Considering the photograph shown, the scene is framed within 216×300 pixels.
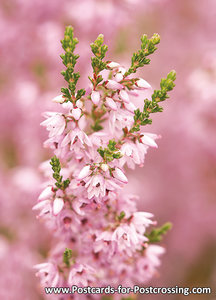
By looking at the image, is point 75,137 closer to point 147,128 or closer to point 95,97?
point 95,97

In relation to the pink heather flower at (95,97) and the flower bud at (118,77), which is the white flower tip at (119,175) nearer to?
the pink heather flower at (95,97)

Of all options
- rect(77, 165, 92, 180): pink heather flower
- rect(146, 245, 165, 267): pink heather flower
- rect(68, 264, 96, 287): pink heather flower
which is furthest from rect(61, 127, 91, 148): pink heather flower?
rect(146, 245, 165, 267): pink heather flower

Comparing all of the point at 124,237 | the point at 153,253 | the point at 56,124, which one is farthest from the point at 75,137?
the point at 153,253

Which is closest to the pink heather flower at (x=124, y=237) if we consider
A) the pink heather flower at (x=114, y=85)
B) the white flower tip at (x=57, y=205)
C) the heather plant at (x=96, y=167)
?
the heather plant at (x=96, y=167)

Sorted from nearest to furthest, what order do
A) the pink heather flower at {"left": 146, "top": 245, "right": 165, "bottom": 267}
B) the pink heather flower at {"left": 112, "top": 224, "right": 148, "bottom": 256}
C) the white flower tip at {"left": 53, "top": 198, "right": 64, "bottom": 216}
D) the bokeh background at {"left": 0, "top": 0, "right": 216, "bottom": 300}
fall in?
the white flower tip at {"left": 53, "top": 198, "right": 64, "bottom": 216}, the pink heather flower at {"left": 112, "top": 224, "right": 148, "bottom": 256}, the pink heather flower at {"left": 146, "top": 245, "right": 165, "bottom": 267}, the bokeh background at {"left": 0, "top": 0, "right": 216, "bottom": 300}

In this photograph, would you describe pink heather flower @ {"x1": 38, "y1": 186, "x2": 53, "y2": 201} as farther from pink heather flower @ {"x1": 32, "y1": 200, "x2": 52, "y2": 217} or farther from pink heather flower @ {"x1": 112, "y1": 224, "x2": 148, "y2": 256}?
pink heather flower @ {"x1": 112, "y1": 224, "x2": 148, "y2": 256}

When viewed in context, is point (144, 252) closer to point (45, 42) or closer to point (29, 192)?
point (29, 192)
